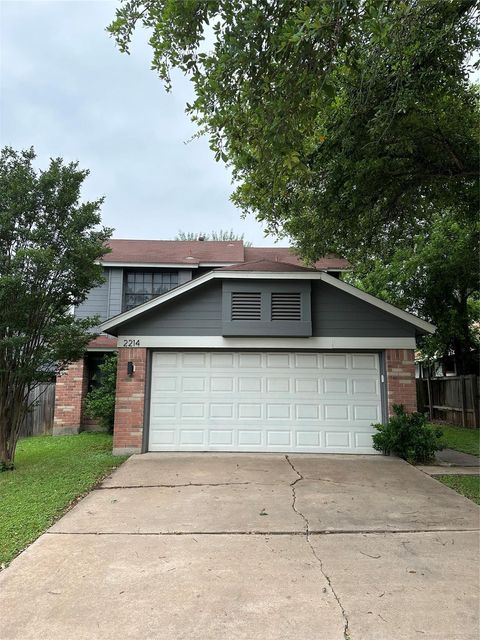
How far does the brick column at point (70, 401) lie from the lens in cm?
1266

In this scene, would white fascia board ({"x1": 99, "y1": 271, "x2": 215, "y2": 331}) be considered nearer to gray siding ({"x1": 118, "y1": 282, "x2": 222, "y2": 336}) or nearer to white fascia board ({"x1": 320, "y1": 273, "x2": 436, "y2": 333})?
gray siding ({"x1": 118, "y1": 282, "x2": 222, "y2": 336})

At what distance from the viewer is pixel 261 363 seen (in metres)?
9.70

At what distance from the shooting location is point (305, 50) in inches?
181

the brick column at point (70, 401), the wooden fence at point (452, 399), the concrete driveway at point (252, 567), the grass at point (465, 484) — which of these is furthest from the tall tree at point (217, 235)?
the concrete driveway at point (252, 567)

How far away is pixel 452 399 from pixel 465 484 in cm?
981

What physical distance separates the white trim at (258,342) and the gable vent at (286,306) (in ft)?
1.63

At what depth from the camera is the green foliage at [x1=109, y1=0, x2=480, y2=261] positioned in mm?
4602

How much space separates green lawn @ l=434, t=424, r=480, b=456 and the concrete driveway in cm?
439

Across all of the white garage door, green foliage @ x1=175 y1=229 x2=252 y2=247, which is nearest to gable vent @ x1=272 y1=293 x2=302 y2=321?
the white garage door

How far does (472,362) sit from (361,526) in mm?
12998

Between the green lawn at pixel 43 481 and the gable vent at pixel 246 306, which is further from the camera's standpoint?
the gable vent at pixel 246 306

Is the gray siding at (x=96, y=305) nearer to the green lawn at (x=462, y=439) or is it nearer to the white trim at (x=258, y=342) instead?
the white trim at (x=258, y=342)

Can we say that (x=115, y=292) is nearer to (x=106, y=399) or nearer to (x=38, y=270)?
(x=106, y=399)

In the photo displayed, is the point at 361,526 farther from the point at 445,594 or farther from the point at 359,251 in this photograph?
the point at 359,251
